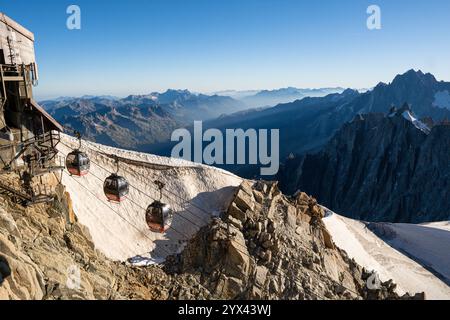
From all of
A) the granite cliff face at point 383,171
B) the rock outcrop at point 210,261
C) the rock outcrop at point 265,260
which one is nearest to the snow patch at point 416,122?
the granite cliff face at point 383,171

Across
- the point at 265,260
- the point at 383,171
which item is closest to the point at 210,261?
the point at 265,260

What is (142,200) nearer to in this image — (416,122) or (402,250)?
(402,250)

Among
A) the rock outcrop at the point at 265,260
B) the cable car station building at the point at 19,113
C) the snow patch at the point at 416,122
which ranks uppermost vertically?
the cable car station building at the point at 19,113

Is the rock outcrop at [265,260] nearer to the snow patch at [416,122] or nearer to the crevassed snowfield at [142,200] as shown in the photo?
the crevassed snowfield at [142,200]

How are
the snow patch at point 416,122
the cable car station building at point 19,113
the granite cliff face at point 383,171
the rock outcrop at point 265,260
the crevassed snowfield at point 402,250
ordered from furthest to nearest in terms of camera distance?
the snow patch at point 416,122 < the granite cliff face at point 383,171 < the crevassed snowfield at point 402,250 < the rock outcrop at point 265,260 < the cable car station building at point 19,113
